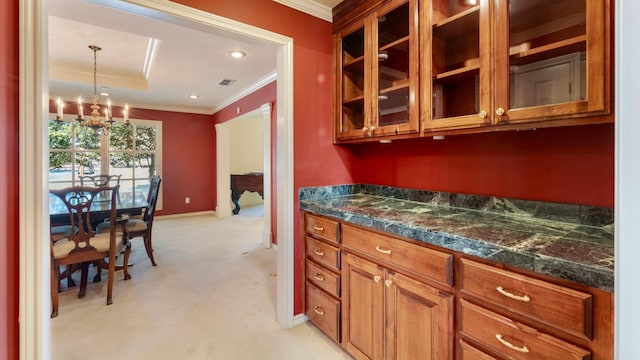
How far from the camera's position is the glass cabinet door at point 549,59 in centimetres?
104

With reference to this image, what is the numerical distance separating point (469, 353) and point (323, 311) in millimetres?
992

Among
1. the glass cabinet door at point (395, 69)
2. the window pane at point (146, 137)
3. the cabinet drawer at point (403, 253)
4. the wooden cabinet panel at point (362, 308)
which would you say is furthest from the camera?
the window pane at point (146, 137)

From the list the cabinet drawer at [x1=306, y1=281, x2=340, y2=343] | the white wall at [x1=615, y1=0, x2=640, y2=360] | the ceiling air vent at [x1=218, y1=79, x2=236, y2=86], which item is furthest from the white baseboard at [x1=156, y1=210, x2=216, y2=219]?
the white wall at [x1=615, y1=0, x2=640, y2=360]

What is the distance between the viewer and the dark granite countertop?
0.90m

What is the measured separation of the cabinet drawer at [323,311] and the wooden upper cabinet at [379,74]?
113cm

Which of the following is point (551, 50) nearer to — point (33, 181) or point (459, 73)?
point (459, 73)

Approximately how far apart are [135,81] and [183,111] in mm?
1705

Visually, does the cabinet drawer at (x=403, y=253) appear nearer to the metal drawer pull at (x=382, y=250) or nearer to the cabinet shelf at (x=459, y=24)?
the metal drawer pull at (x=382, y=250)

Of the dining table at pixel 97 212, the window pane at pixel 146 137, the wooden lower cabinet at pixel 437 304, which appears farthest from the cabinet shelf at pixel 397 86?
the window pane at pixel 146 137

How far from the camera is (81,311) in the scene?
2299 millimetres

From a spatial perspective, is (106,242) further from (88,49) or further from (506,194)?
(506,194)

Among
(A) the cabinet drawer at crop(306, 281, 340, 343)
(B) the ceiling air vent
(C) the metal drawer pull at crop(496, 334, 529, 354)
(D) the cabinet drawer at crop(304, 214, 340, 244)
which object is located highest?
(B) the ceiling air vent

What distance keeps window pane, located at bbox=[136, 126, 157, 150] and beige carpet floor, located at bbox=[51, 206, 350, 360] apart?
3.00 m

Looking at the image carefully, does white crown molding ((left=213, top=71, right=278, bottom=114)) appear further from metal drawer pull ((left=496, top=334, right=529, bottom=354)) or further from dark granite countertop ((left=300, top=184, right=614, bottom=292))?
metal drawer pull ((left=496, top=334, right=529, bottom=354))
